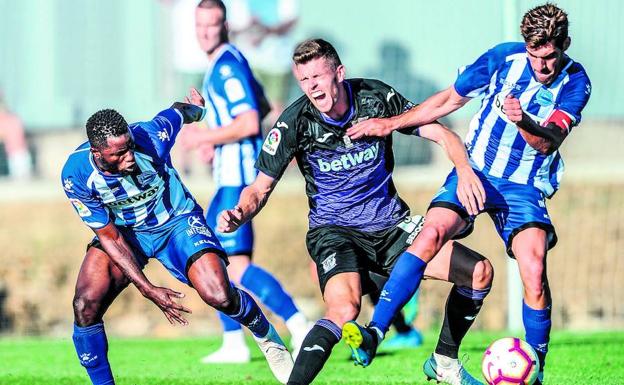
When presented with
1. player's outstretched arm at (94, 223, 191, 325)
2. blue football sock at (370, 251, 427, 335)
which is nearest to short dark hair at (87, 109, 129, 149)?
player's outstretched arm at (94, 223, 191, 325)

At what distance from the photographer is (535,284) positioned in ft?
24.7

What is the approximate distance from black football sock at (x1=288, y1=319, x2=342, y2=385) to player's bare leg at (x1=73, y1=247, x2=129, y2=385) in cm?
143

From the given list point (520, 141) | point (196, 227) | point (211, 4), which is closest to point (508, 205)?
point (520, 141)

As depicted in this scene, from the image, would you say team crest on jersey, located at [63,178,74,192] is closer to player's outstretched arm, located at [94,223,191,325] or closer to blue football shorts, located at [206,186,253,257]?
player's outstretched arm, located at [94,223,191,325]

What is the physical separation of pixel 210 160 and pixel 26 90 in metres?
7.89

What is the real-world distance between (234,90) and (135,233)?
8.01 feet

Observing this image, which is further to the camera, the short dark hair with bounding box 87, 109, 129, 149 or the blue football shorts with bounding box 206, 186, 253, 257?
Result: the blue football shorts with bounding box 206, 186, 253, 257

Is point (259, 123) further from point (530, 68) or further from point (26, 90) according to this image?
point (26, 90)

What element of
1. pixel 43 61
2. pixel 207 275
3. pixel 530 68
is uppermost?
pixel 530 68

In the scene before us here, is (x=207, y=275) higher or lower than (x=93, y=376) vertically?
higher

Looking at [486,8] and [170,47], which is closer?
[486,8]

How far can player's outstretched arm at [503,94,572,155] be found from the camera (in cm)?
687

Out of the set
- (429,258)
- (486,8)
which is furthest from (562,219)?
(429,258)

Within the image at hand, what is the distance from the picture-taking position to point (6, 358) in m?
10.9
